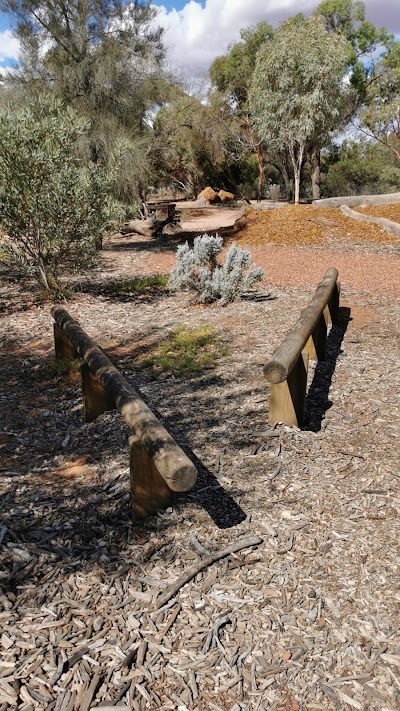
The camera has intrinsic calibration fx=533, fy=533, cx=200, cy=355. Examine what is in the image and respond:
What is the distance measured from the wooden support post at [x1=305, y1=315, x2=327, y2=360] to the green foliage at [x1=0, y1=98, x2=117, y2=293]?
412cm

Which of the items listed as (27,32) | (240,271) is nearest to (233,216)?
(27,32)

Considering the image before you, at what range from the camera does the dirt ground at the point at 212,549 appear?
229 cm

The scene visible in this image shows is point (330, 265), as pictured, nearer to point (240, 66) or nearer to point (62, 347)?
point (62, 347)

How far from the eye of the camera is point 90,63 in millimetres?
13953

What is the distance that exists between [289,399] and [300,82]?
67.8ft

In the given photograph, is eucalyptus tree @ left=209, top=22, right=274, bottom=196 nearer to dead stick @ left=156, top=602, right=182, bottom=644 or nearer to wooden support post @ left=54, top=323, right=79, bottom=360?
wooden support post @ left=54, top=323, right=79, bottom=360

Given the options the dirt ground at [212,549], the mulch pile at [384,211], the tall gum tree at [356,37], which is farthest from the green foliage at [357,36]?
the dirt ground at [212,549]

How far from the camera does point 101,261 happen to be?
12648 millimetres

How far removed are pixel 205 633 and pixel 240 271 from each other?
6463 mm

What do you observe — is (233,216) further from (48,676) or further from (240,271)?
(48,676)

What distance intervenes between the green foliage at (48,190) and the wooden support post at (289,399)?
510 cm

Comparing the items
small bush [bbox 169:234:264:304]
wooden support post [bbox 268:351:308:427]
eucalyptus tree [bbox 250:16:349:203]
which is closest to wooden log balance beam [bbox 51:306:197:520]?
wooden support post [bbox 268:351:308:427]

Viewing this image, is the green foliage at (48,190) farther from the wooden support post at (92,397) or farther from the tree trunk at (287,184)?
the tree trunk at (287,184)

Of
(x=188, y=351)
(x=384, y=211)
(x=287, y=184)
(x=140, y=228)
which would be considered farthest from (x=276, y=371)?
(x=287, y=184)
